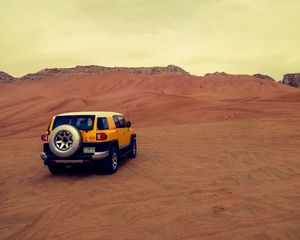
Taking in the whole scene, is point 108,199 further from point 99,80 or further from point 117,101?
point 99,80

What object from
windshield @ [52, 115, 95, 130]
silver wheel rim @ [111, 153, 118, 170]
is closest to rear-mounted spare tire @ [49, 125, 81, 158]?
windshield @ [52, 115, 95, 130]

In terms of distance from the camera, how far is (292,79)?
75625 millimetres

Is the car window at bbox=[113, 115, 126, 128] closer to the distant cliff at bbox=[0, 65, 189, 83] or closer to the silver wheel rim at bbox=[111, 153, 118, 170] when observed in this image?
the silver wheel rim at bbox=[111, 153, 118, 170]

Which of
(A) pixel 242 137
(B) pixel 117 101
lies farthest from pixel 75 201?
(B) pixel 117 101

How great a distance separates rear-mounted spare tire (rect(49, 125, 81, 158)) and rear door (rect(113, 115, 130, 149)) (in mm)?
1818

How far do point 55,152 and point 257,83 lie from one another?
49.7 m

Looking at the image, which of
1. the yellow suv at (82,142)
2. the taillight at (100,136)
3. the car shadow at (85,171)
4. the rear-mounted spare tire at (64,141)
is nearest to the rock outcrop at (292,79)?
the car shadow at (85,171)

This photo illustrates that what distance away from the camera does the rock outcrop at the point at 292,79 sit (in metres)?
73.2

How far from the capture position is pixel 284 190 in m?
7.00

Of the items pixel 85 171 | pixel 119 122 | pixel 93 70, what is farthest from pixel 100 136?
pixel 93 70

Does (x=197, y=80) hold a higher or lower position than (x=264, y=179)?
higher

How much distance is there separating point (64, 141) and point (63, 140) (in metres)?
0.04

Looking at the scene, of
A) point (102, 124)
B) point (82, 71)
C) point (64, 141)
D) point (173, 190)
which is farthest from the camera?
point (82, 71)

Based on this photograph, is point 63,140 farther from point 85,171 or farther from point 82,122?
point 85,171
